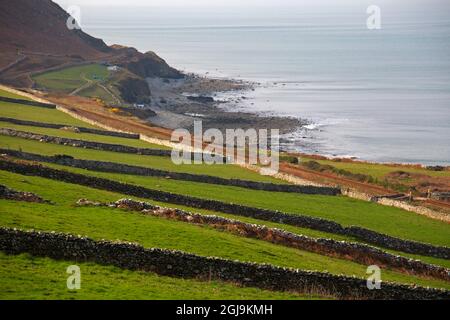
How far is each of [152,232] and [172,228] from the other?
1.49 meters

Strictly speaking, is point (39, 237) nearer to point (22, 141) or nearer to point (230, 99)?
point (22, 141)

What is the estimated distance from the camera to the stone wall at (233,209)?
37.4 m

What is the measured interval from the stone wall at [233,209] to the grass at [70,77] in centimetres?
7302

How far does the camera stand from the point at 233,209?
1534 inches

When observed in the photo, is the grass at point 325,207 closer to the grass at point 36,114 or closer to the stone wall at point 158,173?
the stone wall at point 158,173

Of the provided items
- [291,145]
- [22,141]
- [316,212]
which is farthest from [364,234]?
[291,145]

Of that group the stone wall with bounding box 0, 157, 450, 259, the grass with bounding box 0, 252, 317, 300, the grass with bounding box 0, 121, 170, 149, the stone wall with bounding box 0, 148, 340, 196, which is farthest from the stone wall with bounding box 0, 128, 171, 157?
the grass with bounding box 0, 252, 317, 300

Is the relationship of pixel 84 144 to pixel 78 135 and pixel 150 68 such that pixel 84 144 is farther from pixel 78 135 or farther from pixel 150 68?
pixel 150 68

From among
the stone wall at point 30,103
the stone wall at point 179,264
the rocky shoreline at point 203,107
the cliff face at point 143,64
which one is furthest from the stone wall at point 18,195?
the cliff face at point 143,64

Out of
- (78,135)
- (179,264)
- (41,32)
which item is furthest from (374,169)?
(41,32)

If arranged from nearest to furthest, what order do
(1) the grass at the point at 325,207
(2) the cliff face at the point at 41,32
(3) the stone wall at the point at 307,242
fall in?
(3) the stone wall at the point at 307,242 < (1) the grass at the point at 325,207 < (2) the cliff face at the point at 41,32

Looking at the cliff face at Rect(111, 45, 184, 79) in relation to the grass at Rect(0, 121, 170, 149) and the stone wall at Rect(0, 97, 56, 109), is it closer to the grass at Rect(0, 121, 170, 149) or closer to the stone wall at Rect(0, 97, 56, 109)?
the stone wall at Rect(0, 97, 56, 109)

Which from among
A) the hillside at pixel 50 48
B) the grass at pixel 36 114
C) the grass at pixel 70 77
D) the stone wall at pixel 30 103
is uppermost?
the hillside at pixel 50 48

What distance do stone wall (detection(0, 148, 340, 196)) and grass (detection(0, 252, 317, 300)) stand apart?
21955mm
